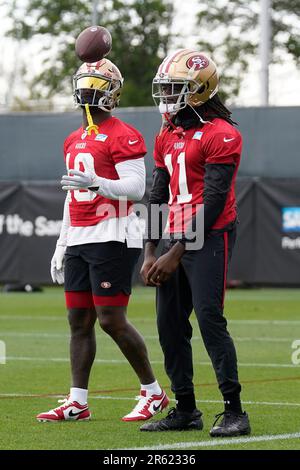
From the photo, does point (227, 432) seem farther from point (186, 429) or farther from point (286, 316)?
point (286, 316)

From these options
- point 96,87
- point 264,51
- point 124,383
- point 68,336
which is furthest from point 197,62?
point 264,51

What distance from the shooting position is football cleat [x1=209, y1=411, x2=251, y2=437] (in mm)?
6905

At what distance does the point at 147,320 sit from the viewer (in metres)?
15.7

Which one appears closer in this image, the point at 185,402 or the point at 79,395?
the point at 185,402

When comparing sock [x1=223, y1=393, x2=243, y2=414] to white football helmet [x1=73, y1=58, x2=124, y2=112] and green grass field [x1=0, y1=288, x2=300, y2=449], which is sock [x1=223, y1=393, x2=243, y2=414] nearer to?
green grass field [x1=0, y1=288, x2=300, y2=449]

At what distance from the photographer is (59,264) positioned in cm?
827

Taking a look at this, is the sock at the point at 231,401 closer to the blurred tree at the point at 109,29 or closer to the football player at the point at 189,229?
the football player at the point at 189,229

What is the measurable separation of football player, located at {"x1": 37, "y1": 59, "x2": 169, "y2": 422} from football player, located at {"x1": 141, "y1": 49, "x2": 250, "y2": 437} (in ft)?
1.37

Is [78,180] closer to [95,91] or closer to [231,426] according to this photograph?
[95,91]

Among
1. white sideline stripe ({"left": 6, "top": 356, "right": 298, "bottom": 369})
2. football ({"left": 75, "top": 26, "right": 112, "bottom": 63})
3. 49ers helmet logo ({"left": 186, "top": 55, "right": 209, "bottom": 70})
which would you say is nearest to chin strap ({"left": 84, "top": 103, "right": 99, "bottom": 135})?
football ({"left": 75, "top": 26, "right": 112, "bottom": 63})

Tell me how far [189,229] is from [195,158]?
402 mm

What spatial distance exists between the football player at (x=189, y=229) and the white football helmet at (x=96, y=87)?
26.4 inches

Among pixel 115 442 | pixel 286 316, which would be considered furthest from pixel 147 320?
pixel 115 442
